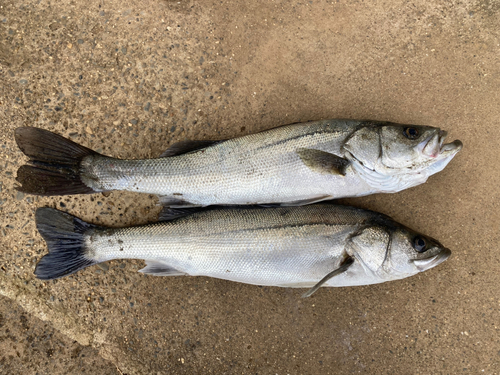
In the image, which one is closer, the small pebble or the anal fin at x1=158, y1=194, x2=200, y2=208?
the anal fin at x1=158, y1=194, x2=200, y2=208

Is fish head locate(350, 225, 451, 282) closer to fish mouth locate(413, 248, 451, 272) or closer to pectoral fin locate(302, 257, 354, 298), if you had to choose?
fish mouth locate(413, 248, 451, 272)

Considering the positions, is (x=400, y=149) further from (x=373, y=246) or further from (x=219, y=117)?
(x=219, y=117)

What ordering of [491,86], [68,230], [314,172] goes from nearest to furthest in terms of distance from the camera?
[314,172]
[68,230]
[491,86]

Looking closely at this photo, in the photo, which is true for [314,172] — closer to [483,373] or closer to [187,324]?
[187,324]

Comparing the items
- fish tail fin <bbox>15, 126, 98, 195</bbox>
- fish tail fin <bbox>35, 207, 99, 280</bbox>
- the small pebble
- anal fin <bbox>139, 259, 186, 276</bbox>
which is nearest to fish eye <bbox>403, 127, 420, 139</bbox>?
anal fin <bbox>139, 259, 186, 276</bbox>

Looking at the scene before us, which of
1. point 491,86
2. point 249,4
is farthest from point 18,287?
point 491,86

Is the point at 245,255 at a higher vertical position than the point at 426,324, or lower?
higher

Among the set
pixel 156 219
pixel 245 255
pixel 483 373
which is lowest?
pixel 483 373

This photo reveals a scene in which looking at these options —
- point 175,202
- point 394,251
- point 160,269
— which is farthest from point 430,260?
point 160,269

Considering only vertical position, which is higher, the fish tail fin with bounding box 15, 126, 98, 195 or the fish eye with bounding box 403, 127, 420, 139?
the fish eye with bounding box 403, 127, 420, 139
